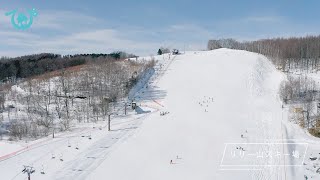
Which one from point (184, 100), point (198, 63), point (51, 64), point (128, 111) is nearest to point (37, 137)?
point (128, 111)

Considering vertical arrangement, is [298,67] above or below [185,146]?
above

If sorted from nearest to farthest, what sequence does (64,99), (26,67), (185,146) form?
(185,146) → (64,99) → (26,67)

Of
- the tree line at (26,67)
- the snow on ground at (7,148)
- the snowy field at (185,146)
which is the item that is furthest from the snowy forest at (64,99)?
the tree line at (26,67)

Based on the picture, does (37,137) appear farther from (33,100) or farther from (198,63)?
(198,63)

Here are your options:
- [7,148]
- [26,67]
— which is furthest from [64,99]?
[26,67]

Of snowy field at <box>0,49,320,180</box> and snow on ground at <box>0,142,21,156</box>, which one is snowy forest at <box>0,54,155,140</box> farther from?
snowy field at <box>0,49,320,180</box>

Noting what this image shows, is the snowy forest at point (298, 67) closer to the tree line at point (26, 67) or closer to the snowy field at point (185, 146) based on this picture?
the snowy field at point (185, 146)

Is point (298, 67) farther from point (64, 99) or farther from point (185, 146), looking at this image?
point (185, 146)

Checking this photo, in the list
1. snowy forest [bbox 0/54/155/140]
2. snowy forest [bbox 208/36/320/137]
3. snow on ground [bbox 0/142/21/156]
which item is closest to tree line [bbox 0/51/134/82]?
snowy forest [bbox 0/54/155/140]

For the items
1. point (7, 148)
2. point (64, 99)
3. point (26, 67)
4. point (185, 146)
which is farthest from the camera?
point (26, 67)
